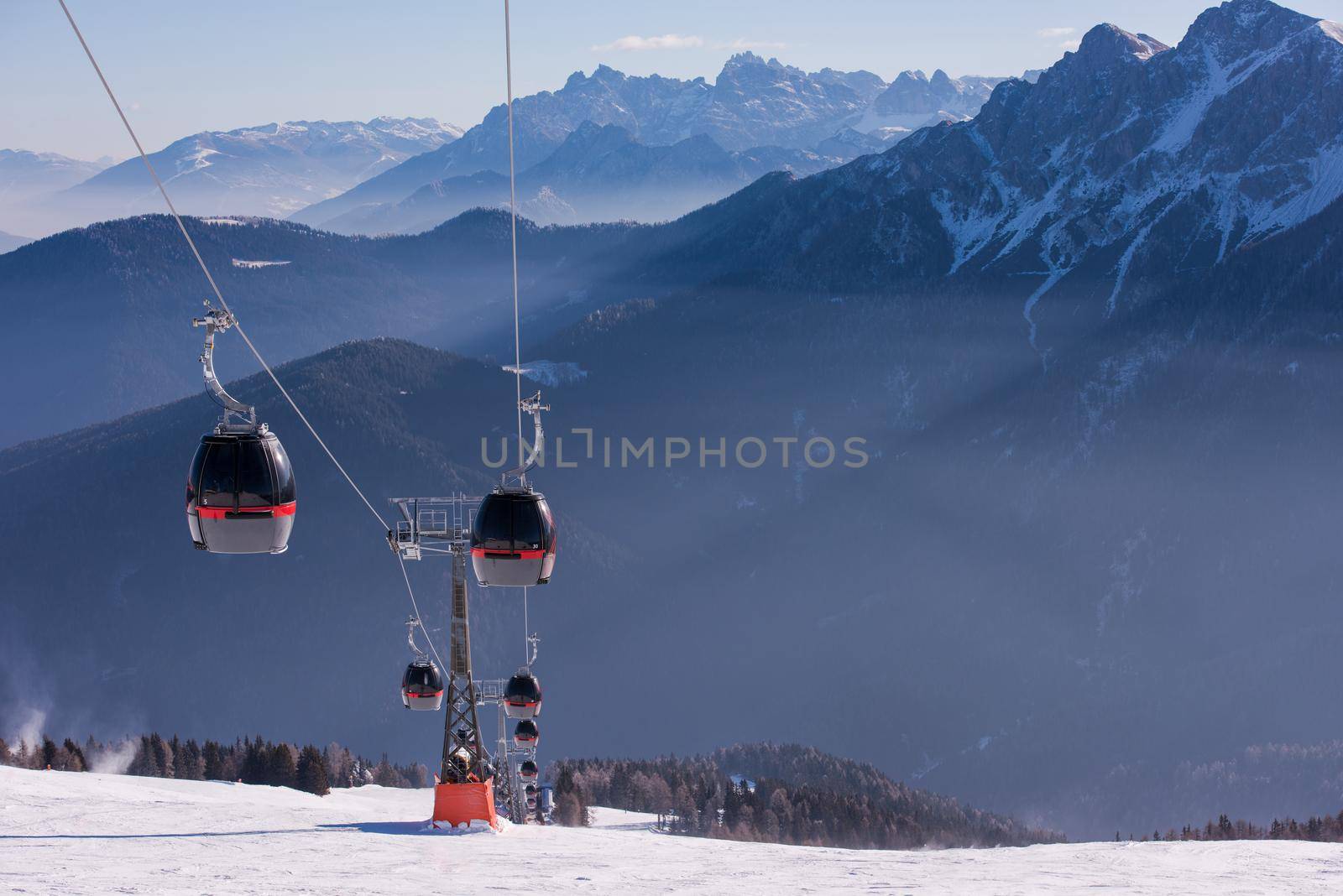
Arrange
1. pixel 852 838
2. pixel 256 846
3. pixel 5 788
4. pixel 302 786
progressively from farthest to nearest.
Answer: pixel 852 838 < pixel 302 786 < pixel 5 788 < pixel 256 846

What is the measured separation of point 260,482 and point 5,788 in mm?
22825

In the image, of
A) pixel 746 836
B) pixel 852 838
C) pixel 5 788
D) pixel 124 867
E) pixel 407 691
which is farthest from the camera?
pixel 852 838

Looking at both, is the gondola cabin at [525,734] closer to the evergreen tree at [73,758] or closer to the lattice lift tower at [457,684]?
the lattice lift tower at [457,684]

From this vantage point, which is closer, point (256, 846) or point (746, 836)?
point (256, 846)

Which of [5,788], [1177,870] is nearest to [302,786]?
[5,788]

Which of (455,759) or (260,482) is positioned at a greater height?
(260,482)

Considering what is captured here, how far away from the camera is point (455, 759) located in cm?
4484

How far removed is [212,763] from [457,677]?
8514 centimetres

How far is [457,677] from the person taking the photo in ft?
160

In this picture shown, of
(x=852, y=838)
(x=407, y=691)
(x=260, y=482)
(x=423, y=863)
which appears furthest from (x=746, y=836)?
(x=260, y=482)

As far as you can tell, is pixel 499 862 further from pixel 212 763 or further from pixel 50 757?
pixel 212 763

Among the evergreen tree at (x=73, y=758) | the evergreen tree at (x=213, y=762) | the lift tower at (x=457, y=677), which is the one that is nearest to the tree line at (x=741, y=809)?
the evergreen tree at (x=213, y=762)

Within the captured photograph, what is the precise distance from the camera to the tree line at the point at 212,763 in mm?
108438

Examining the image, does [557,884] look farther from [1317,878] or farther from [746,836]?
[746,836]
